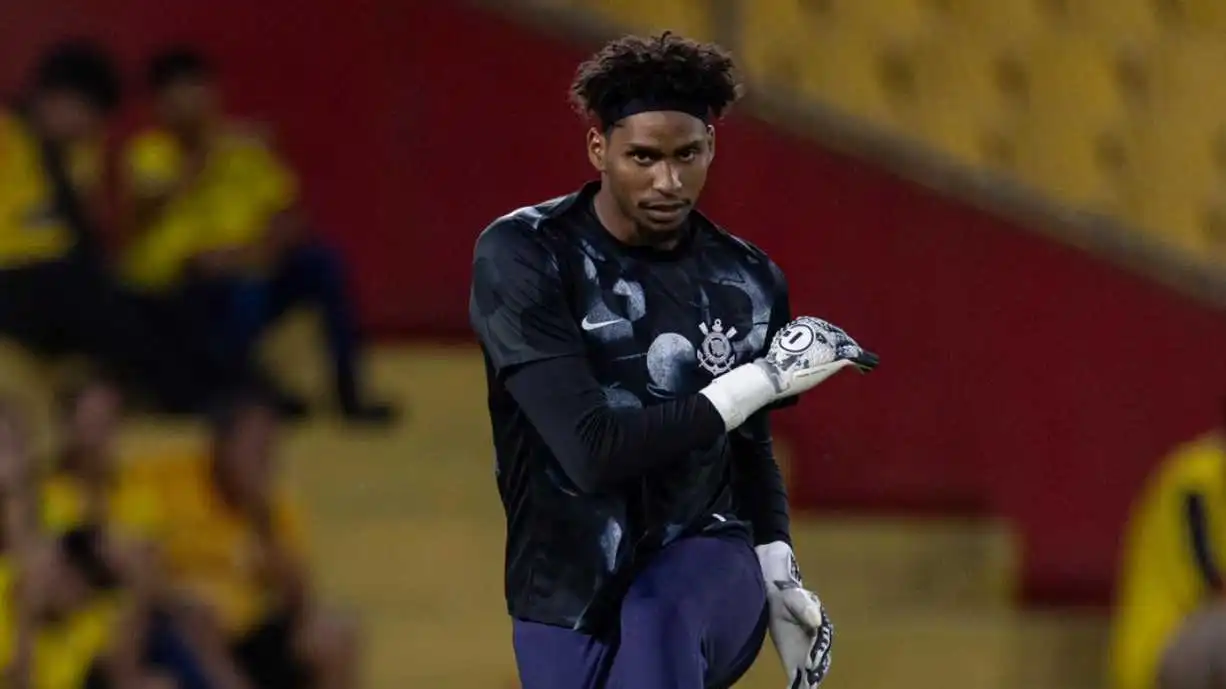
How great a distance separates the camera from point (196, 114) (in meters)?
5.54

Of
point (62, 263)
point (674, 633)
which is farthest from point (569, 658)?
point (62, 263)

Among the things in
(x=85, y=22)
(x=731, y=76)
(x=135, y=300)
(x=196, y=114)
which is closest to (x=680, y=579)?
(x=731, y=76)

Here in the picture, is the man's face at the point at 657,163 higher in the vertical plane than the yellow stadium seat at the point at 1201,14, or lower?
lower

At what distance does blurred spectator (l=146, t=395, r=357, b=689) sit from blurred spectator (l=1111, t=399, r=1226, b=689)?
2.10 metres

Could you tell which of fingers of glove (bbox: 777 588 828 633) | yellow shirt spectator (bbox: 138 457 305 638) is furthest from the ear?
yellow shirt spectator (bbox: 138 457 305 638)

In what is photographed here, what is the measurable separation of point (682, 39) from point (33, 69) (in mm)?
3088

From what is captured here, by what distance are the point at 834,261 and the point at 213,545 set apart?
222 cm

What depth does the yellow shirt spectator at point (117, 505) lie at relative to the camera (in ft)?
15.4

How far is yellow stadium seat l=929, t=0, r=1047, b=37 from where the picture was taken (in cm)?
685

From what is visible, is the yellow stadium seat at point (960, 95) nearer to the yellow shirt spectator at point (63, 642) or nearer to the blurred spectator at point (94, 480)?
the blurred spectator at point (94, 480)

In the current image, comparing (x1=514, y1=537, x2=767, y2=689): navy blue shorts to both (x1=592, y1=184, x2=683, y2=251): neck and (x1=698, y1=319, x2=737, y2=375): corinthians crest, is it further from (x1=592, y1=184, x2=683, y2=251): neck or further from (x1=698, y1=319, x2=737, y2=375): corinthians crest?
(x1=592, y1=184, x2=683, y2=251): neck

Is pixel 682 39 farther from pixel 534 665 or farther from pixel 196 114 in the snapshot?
pixel 196 114

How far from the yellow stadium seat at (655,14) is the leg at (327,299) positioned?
123 cm

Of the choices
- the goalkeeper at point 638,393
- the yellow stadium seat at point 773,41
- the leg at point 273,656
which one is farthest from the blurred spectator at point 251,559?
the goalkeeper at point 638,393
